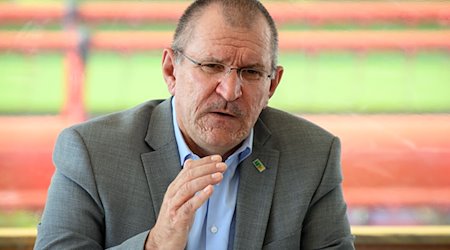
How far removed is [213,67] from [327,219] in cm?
50

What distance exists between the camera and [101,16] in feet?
8.89

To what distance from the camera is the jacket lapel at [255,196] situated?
5.66 ft

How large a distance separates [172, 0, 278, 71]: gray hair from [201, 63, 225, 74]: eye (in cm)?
9

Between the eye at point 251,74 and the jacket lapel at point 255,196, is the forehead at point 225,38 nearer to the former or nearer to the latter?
the eye at point 251,74

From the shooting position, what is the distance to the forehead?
5.34 ft

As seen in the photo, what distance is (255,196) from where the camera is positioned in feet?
5.84

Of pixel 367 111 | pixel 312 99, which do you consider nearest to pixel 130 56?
pixel 312 99

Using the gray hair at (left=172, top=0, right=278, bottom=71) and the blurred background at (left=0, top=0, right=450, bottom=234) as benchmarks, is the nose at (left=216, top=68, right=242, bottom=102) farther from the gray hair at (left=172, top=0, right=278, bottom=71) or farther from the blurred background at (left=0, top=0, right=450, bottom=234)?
the blurred background at (left=0, top=0, right=450, bottom=234)

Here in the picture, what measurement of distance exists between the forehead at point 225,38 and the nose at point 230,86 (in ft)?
0.14

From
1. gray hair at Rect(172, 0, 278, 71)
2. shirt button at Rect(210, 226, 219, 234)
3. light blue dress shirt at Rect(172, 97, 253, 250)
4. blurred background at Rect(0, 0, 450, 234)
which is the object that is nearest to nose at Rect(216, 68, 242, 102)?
gray hair at Rect(172, 0, 278, 71)

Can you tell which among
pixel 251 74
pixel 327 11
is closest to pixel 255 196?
pixel 251 74

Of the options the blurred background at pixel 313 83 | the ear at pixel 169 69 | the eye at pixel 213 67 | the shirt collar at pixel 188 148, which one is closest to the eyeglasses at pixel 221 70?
the eye at pixel 213 67

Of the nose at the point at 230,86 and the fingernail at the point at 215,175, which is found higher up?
the nose at the point at 230,86

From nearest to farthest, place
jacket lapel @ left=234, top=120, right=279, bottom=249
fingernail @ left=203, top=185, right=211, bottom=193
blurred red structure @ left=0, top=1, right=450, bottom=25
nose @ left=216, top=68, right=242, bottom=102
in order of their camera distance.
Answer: fingernail @ left=203, top=185, right=211, bottom=193
nose @ left=216, top=68, right=242, bottom=102
jacket lapel @ left=234, top=120, right=279, bottom=249
blurred red structure @ left=0, top=1, right=450, bottom=25
